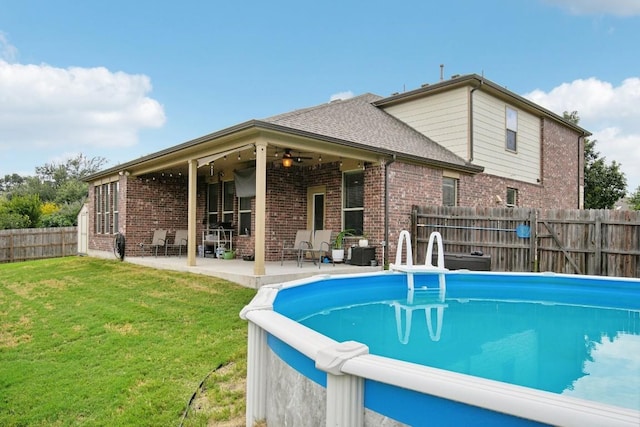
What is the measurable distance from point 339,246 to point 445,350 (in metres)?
6.34

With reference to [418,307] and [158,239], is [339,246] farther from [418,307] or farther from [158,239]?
[158,239]

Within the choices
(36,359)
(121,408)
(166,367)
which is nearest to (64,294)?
(36,359)

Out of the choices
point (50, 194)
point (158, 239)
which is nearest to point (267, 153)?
point (158, 239)

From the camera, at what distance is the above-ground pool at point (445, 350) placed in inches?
59.6

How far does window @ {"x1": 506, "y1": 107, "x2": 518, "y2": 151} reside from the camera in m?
13.7

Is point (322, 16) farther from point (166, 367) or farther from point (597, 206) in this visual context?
point (597, 206)

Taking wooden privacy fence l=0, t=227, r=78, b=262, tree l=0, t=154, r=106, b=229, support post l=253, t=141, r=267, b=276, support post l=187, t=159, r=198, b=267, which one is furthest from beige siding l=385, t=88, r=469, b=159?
wooden privacy fence l=0, t=227, r=78, b=262

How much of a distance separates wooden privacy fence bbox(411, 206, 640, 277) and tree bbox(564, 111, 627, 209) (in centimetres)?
1650

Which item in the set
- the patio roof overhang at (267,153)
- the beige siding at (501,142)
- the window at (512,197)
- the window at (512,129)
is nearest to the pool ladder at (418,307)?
the patio roof overhang at (267,153)

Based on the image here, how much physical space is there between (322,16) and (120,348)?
13.7 meters

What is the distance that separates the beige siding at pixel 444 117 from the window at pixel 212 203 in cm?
658

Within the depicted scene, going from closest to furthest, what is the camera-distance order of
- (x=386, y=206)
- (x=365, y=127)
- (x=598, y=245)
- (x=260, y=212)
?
1. (x=260, y=212)
2. (x=598, y=245)
3. (x=386, y=206)
4. (x=365, y=127)

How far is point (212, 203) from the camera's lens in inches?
562

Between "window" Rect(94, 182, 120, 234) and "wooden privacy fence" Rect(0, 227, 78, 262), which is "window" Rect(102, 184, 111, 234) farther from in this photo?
"wooden privacy fence" Rect(0, 227, 78, 262)
